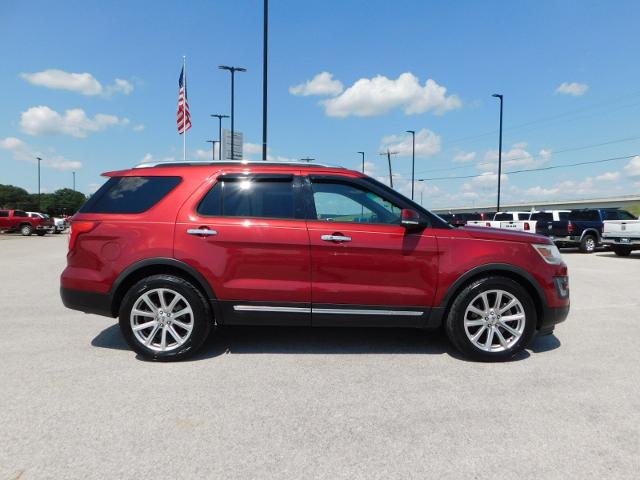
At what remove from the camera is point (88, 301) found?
435 centimetres

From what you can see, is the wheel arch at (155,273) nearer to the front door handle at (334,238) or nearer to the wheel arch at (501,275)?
the front door handle at (334,238)

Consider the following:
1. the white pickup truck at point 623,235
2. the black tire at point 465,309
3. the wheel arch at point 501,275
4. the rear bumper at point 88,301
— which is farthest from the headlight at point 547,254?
the white pickup truck at point 623,235

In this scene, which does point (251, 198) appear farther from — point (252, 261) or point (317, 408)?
point (317, 408)

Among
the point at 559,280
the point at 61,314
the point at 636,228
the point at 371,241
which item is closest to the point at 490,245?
the point at 559,280

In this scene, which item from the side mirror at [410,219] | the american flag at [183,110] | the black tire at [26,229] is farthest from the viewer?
the black tire at [26,229]

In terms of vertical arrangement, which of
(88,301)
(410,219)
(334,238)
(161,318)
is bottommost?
(161,318)

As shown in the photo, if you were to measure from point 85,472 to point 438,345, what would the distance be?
348 centimetres

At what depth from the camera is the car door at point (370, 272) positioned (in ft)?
13.8

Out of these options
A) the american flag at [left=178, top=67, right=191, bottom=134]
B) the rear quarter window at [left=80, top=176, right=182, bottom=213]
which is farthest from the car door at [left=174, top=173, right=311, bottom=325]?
the american flag at [left=178, top=67, right=191, bottom=134]

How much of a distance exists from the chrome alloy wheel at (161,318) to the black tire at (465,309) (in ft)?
8.11

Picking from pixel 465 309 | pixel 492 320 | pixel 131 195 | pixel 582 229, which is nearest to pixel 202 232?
pixel 131 195

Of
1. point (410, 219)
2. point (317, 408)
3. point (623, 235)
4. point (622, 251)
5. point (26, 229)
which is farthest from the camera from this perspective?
point (26, 229)

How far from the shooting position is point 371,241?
13.8 ft

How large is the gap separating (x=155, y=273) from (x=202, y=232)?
24.8 inches
